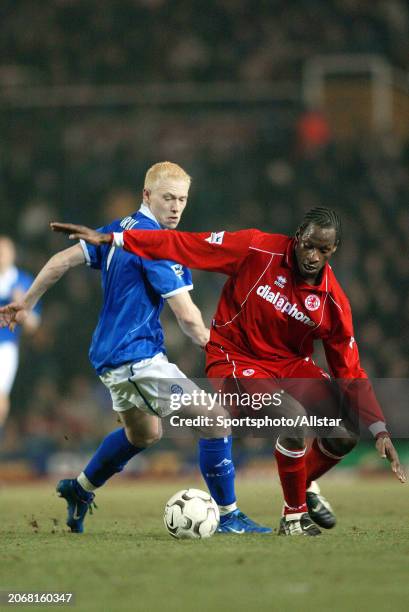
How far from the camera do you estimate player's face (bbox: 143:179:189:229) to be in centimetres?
591

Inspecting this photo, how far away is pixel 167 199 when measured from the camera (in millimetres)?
5918

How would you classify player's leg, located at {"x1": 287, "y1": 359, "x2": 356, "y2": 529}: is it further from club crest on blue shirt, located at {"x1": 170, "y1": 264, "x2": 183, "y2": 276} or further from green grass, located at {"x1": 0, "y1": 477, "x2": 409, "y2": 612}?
club crest on blue shirt, located at {"x1": 170, "y1": 264, "x2": 183, "y2": 276}

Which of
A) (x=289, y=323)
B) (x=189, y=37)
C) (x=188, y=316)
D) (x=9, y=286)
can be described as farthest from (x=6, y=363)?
(x=189, y=37)

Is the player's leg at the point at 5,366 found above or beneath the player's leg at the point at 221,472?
above

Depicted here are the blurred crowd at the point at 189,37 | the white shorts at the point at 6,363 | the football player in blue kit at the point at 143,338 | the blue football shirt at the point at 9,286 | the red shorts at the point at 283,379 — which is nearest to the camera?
the red shorts at the point at 283,379

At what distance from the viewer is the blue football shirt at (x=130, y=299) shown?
5.73m

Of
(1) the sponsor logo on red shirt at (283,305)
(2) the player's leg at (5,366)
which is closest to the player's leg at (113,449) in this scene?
(1) the sponsor logo on red shirt at (283,305)

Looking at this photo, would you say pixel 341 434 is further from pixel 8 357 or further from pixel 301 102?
pixel 301 102

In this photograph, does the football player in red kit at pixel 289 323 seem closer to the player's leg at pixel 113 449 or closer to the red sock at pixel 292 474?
the red sock at pixel 292 474

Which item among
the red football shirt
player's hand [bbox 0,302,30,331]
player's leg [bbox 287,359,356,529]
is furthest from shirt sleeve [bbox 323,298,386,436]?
player's hand [bbox 0,302,30,331]

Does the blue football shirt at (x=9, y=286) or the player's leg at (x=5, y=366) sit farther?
the player's leg at (x=5, y=366)

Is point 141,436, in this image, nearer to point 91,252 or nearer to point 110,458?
point 110,458

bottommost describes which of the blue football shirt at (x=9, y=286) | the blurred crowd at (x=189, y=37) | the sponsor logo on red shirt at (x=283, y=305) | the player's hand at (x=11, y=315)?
the player's hand at (x=11, y=315)

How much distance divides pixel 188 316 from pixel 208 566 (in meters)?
1.69
